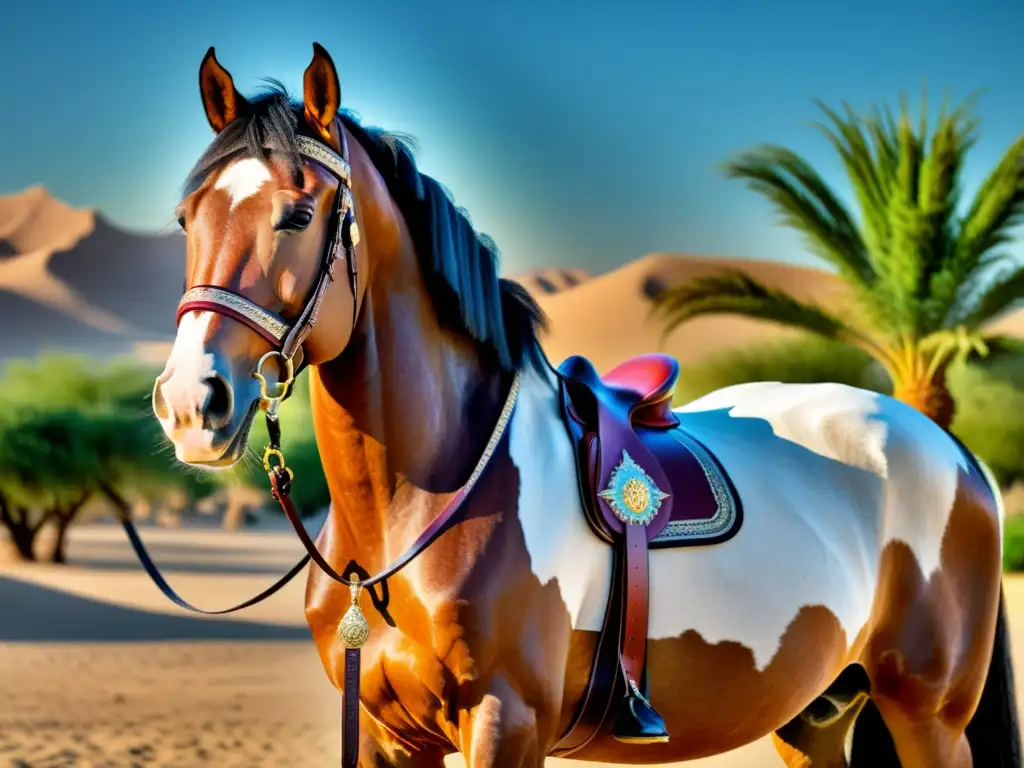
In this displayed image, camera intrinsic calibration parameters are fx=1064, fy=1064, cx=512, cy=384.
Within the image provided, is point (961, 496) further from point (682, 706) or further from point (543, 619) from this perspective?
point (543, 619)

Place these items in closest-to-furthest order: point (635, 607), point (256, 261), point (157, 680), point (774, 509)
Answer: point (256, 261)
point (635, 607)
point (774, 509)
point (157, 680)

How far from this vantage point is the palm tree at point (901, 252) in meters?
10.4

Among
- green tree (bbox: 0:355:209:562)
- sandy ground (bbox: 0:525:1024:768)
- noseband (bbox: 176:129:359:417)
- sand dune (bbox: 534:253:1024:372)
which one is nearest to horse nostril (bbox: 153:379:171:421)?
noseband (bbox: 176:129:359:417)

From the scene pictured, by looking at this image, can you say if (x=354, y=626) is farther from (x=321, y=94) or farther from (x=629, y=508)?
(x=321, y=94)

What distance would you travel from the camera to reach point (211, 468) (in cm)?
183

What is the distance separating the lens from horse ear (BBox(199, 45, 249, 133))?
79.3 inches

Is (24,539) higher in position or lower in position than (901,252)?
lower

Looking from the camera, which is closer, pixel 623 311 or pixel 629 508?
pixel 629 508

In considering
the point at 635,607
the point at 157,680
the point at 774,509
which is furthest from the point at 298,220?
the point at 157,680

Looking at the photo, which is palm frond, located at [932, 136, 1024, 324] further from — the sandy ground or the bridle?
the bridle

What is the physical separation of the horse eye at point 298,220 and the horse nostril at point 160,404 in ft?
1.15

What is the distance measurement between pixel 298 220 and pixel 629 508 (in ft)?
2.98

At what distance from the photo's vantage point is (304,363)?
1.98 metres

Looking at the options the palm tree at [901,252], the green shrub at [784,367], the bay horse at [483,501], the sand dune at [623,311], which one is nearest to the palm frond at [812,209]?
the palm tree at [901,252]
